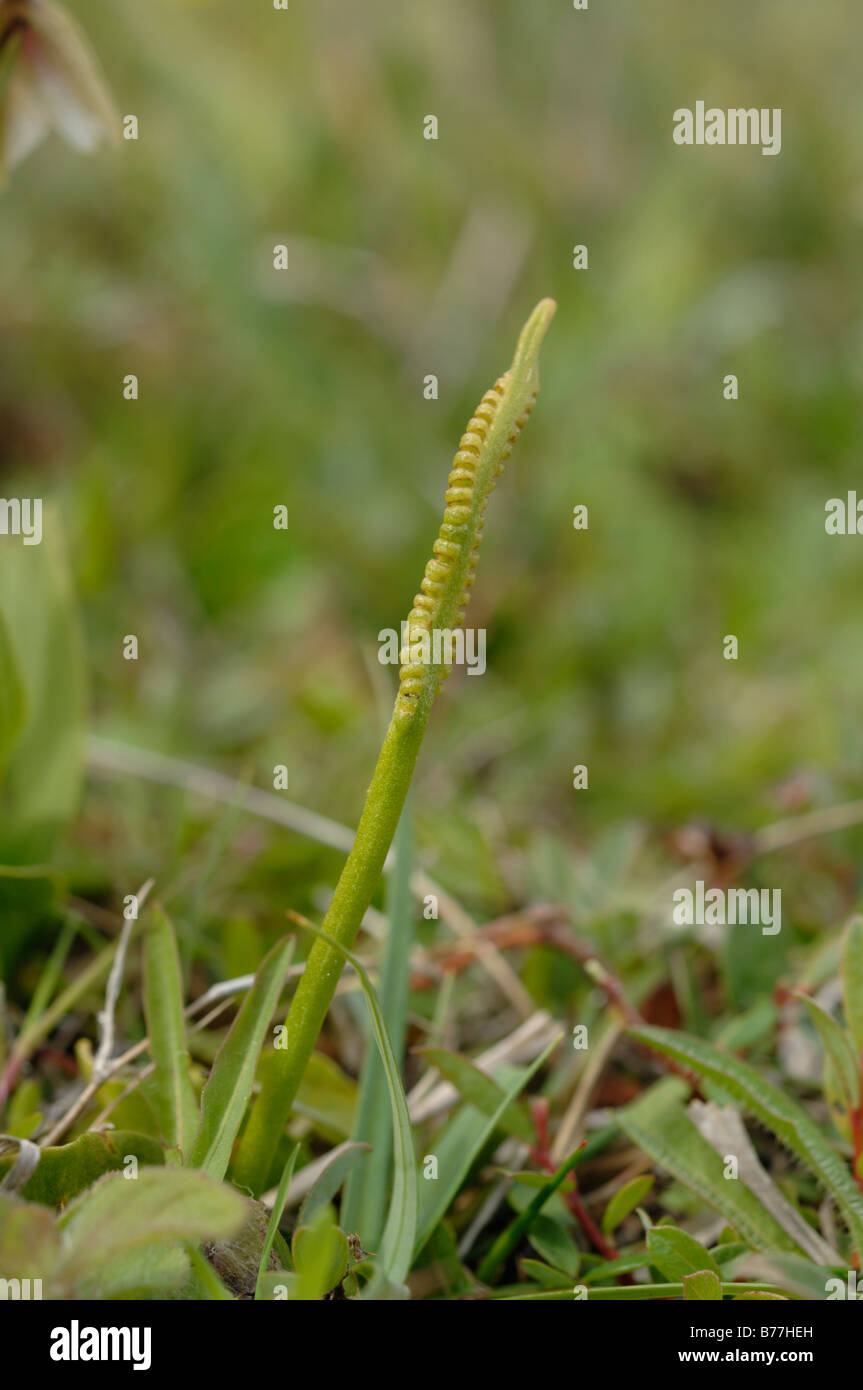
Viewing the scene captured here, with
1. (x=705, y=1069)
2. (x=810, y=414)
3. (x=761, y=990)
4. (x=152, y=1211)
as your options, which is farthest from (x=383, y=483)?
(x=152, y=1211)

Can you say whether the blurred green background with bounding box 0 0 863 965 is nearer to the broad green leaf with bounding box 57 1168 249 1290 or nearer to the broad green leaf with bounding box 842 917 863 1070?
the broad green leaf with bounding box 842 917 863 1070

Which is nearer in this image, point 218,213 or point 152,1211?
point 152,1211

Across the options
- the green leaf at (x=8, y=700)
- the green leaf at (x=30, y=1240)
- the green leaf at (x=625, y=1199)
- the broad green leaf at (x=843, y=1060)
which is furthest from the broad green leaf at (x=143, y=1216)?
the green leaf at (x=8, y=700)

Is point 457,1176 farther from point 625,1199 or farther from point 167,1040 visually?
point 167,1040

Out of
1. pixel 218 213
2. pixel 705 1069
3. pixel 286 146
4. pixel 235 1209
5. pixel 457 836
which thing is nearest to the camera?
pixel 235 1209

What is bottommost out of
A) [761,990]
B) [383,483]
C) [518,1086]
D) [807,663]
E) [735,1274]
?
Result: [735,1274]

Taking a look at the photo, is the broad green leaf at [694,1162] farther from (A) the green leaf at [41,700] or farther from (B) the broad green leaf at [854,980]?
(A) the green leaf at [41,700]

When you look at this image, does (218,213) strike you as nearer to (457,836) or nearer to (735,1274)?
(457,836)
